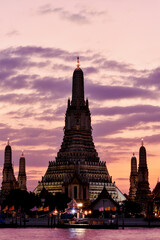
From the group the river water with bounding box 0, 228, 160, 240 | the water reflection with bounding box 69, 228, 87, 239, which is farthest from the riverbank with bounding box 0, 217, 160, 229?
the river water with bounding box 0, 228, 160, 240

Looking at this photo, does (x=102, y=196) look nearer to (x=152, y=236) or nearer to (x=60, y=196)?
(x=60, y=196)

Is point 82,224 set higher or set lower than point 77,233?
higher

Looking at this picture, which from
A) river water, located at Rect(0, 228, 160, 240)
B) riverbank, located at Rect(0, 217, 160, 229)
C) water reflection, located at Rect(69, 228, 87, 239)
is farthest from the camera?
riverbank, located at Rect(0, 217, 160, 229)

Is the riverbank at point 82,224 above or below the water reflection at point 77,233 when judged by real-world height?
above

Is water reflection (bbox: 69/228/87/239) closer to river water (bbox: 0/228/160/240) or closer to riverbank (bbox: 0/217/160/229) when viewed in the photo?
river water (bbox: 0/228/160/240)

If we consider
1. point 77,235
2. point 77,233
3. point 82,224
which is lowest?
point 77,235

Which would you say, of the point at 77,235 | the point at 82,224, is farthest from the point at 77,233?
the point at 82,224

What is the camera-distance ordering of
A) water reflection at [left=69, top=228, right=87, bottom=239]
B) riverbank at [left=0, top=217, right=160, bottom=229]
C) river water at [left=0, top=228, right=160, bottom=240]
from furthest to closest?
riverbank at [left=0, top=217, right=160, bottom=229] < water reflection at [left=69, top=228, right=87, bottom=239] < river water at [left=0, top=228, right=160, bottom=240]

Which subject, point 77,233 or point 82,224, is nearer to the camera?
point 77,233

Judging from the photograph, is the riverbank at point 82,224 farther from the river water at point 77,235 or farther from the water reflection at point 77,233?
the river water at point 77,235

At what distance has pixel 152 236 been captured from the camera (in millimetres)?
132000

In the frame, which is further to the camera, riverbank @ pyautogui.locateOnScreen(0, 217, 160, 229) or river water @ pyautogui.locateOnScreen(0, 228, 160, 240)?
riverbank @ pyautogui.locateOnScreen(0, 217, 160, 229)

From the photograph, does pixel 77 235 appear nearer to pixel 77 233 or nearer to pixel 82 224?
pixel 77 233

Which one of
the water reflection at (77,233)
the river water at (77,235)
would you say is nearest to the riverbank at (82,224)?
the water reflection at (77,233)
